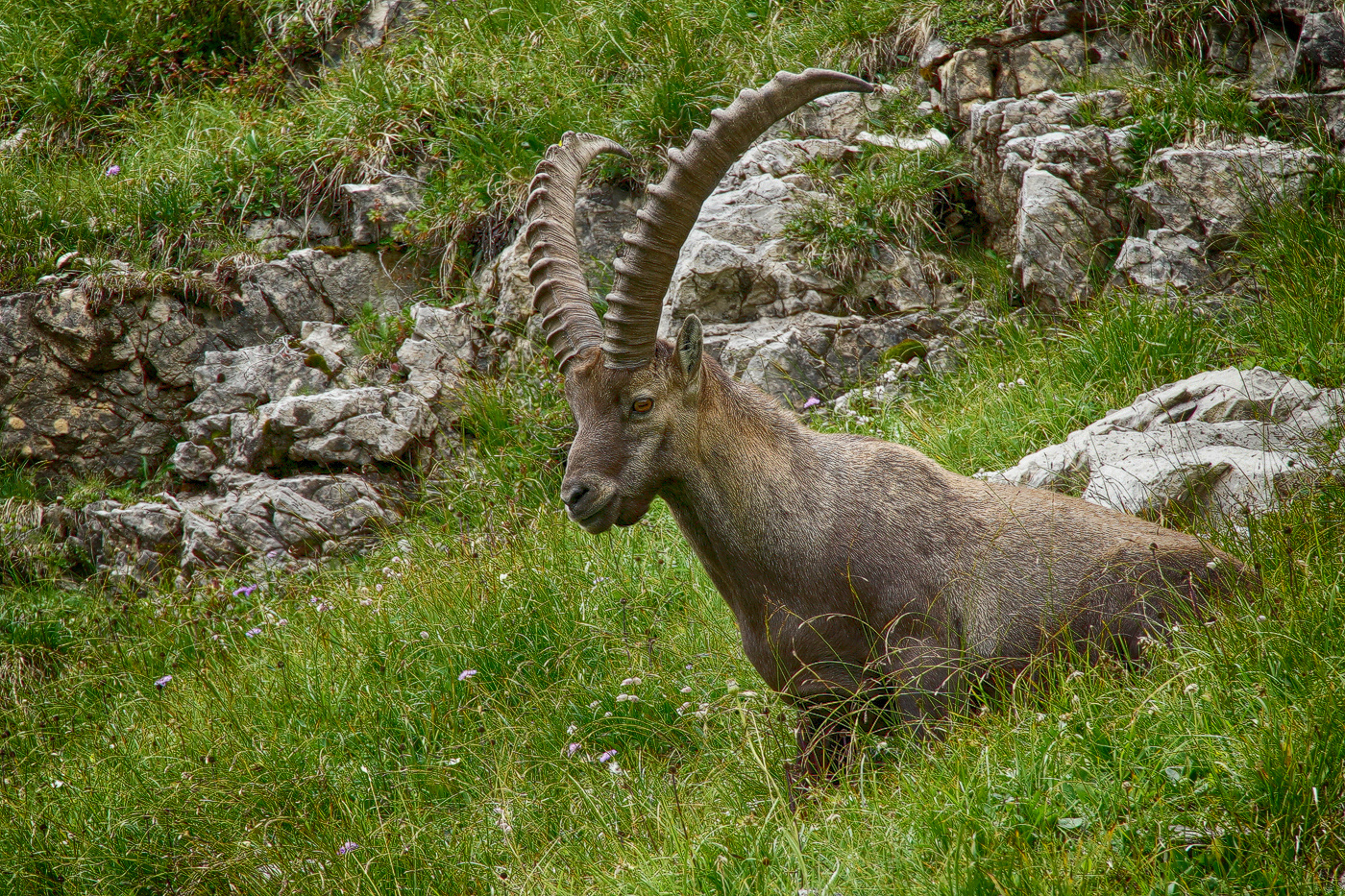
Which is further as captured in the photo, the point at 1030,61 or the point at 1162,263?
the point at 1030,61

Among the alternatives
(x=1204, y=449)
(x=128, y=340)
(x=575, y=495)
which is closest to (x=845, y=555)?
(x=575, y=495)

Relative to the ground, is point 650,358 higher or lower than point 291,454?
higher

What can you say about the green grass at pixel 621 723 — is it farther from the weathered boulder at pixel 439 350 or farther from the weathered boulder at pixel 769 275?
the weathered boulder at pixel 769 275

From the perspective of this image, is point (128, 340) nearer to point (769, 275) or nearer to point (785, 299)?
point (769, 275)

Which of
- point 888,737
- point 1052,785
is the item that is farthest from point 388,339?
point 1052,785

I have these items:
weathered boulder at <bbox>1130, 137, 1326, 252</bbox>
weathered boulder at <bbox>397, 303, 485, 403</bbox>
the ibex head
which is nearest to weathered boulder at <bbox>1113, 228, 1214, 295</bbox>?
weathered boulder at <bbox>1130, 137, 1326, 252</bbox>

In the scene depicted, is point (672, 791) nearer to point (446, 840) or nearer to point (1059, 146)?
point (446, 840)

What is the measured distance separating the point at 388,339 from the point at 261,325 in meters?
1.41

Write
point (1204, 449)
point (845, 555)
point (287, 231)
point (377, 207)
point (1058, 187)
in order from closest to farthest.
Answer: point (845, 555) < point (1204, 449) < point (1058, 187) < point (377, 207) < point (287, 231)

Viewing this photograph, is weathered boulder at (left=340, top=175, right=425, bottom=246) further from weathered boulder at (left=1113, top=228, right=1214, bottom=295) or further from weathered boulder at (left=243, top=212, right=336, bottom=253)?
weathered boulder at (left=1113, top=228, right=1214, bottom=295)

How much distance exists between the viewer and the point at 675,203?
435cm

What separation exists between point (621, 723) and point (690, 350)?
200 cm

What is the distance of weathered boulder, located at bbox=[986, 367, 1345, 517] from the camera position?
5.16 metres

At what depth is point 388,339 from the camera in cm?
978
